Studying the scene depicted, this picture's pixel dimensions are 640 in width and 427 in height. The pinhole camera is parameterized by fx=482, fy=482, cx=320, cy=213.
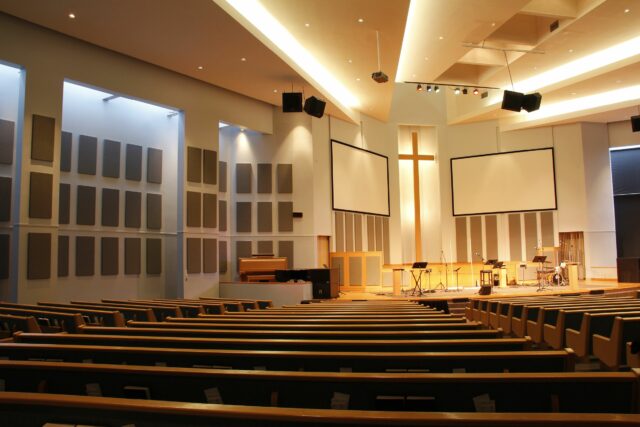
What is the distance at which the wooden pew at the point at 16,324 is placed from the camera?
386 cm

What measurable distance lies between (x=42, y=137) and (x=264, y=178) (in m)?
6.18

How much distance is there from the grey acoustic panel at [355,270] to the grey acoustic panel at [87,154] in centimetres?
753

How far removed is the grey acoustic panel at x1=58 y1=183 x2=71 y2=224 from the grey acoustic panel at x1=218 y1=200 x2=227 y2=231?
→ 3.94 m

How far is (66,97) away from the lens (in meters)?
10.5

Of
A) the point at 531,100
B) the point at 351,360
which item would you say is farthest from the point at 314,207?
the point at 351,360

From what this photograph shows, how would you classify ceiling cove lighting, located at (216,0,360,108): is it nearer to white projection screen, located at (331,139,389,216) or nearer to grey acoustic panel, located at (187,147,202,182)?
white projection screen, located at (331,139,389,216)

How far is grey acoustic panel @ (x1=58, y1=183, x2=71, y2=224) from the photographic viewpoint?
33.0 ft

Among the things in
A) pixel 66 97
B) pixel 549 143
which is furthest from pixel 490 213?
pixel 66 97

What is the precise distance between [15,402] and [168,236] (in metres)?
11.2

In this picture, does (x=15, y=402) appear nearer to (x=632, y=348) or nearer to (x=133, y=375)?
(x=133, y=375)

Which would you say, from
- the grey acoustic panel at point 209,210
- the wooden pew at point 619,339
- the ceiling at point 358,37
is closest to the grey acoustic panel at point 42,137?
the ceiling at point 358,37

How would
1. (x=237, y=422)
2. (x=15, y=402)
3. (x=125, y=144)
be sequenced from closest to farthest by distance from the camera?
(x=237, y=422) < (x=15, y=402) < (x=125, y=144)

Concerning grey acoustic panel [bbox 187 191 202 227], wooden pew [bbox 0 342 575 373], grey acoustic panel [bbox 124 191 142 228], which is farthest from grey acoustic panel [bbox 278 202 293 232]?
wooden pew [bbox 0 342 575 373]

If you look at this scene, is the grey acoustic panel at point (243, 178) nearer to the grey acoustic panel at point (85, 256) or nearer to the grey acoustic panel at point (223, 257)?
the grey acoustic panel at point (223, 257)
